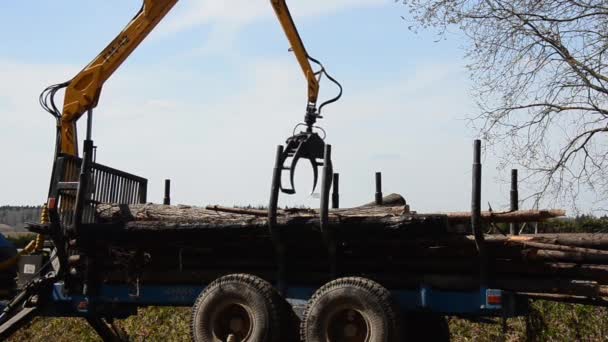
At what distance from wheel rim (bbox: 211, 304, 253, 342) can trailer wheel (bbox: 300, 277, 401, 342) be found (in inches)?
27.3

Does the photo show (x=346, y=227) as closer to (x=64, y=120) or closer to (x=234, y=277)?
(x=234, y=277)

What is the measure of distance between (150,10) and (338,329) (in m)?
6.47

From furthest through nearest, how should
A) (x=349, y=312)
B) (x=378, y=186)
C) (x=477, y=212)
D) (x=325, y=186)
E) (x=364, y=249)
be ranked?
(x=378, y=186) < (x=364, y=249) < (x=325, y=186) < (x=349, y=312) < (x=477, y=212)

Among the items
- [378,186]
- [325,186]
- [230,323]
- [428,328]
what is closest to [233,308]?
[230,323]

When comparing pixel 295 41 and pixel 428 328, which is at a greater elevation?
pixel 295 41

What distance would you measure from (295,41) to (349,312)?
498cm

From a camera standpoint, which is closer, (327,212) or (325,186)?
(327,212)

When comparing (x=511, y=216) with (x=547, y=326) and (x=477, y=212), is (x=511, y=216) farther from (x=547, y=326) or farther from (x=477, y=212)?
(x=547, y=326)

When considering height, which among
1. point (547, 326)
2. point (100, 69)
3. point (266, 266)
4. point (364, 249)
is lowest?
point (547, 326)

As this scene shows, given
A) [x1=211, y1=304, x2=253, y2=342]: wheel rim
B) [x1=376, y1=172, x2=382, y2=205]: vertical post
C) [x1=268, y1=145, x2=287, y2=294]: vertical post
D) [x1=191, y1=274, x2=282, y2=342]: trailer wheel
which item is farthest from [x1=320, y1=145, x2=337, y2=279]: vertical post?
[x1=376, y1=172, x2=382, y2=205]: vertical post

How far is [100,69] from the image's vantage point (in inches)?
504

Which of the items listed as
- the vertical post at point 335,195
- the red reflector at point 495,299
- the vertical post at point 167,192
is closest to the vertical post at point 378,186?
the vertical post at point 335,195

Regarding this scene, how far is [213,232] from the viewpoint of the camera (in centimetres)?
926

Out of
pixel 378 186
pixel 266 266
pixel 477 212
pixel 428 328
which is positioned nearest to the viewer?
pixel 477 212
